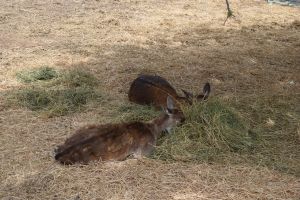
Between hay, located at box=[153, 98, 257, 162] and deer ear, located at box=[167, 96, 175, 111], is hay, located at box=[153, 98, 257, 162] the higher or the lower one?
the lower one

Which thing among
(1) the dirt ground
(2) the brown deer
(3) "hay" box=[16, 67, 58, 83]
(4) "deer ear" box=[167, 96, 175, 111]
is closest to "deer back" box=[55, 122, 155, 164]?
(2) the brown deer

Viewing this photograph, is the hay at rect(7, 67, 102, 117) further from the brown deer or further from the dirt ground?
the brown deer

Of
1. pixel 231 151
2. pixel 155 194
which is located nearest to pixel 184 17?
pixel 231 151

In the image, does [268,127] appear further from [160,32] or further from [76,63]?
[160,32]

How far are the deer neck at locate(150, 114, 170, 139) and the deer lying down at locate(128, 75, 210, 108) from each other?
606 millimetres

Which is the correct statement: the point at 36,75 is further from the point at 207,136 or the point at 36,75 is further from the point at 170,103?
the point at 207,136

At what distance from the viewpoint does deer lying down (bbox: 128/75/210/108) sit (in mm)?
6427

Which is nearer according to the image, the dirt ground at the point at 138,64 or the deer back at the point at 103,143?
the dirt ground at the point at 138,64

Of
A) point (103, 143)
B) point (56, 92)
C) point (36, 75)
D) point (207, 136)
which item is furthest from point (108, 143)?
point (36, 75)

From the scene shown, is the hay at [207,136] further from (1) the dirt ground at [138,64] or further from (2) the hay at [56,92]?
(2) the hay at [56,92]

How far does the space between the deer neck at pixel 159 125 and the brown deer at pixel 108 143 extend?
0.02 meters

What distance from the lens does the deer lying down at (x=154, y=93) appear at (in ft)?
21.1

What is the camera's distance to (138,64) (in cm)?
895

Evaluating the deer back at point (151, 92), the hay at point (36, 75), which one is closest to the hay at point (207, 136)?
the deer back at point (151, 92)
